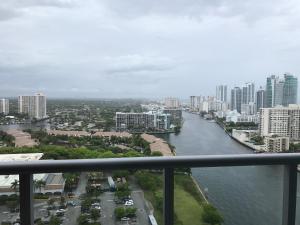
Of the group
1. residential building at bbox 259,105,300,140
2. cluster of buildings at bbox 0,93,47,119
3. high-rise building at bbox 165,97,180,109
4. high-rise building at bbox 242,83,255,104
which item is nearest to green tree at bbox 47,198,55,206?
cluster of buildings at bbox 0,93,47,119

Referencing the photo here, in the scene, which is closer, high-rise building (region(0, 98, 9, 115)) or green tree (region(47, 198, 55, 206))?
green tree (region(47, 198, 55, 206))

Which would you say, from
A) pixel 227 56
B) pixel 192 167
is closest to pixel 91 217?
pixel 192 167

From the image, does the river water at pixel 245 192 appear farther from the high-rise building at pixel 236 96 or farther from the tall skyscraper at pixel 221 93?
the tall skyscraper at pixel 221 93

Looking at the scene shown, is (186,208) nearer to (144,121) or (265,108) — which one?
(144,121)

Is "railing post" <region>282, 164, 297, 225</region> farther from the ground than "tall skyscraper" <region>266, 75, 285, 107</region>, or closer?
closer

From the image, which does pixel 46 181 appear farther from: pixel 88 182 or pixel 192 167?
pixel 192 167

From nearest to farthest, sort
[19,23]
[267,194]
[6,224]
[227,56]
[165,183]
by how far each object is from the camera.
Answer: [6,224], [165,183], [267,194], [19,23], [227,56]

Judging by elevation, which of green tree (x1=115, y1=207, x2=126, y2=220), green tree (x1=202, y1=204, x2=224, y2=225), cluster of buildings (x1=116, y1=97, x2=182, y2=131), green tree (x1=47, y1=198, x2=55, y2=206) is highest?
green tree (x1=47, y1=198, x2=55, y2=206)

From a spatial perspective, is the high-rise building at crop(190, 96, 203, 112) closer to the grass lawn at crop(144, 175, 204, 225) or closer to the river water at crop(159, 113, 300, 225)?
the river water at crop(159, 113, 300, 225)
